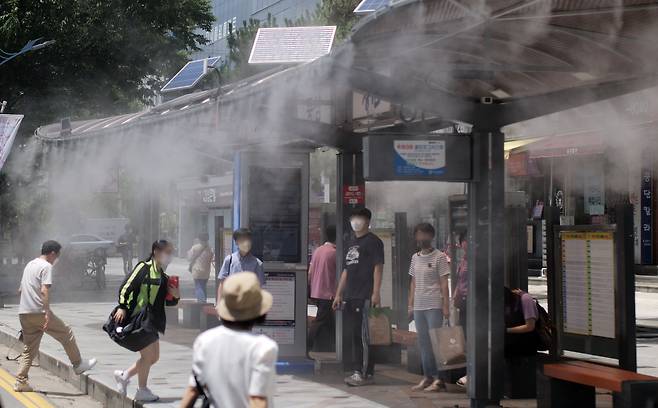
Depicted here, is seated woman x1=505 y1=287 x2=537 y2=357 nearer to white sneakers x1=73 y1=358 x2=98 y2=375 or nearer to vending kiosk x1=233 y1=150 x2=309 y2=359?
vending kiosk x1=233 y1=150 x2=309 y2=359

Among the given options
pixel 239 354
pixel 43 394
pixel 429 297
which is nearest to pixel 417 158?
pixel 429 297

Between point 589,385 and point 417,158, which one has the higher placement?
point 417,158

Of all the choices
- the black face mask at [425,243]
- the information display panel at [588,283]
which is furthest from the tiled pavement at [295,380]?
the black face mask at [425,243]

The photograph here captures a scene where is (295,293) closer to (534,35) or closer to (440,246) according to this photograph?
(534,35)

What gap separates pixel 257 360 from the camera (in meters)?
4.21

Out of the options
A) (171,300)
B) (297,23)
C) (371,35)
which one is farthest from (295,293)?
(297,23)

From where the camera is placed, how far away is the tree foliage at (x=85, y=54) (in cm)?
2609

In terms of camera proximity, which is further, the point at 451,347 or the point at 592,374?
the point at 451,347

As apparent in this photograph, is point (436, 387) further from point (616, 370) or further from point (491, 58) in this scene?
point (491, 58)

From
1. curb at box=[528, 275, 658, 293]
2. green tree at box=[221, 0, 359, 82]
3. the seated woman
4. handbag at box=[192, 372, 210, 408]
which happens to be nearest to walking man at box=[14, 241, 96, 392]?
the seated woman

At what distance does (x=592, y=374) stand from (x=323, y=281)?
16.2 feet

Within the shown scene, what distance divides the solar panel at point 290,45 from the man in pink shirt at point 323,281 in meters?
2.16

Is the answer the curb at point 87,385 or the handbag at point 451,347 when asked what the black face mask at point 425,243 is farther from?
the curb at point 87,385

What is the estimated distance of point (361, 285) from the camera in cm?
1005
